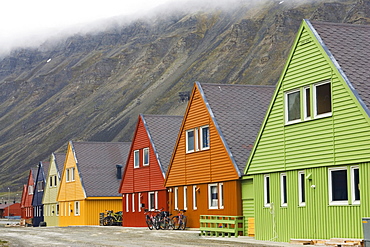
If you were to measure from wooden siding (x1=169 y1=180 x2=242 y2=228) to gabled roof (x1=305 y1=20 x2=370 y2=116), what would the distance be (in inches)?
439

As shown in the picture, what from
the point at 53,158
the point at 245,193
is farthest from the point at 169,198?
the point at 53,158

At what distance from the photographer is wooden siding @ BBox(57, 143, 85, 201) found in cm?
6338

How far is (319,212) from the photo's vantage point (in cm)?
2588

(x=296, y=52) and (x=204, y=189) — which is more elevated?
(x=296, y=52)

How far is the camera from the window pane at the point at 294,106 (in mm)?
27297

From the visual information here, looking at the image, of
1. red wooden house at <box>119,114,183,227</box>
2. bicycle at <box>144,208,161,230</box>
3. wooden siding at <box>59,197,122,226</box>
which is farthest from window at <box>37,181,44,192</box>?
bicycle at <box>144,208,161,230</box>

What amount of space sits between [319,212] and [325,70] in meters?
5.19

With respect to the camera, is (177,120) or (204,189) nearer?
(204,189)

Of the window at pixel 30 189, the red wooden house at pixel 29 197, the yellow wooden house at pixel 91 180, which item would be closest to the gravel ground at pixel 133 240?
the yellow wooden house at pixel 91 180

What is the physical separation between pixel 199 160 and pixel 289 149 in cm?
1264

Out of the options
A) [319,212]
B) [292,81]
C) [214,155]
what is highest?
[292,81]

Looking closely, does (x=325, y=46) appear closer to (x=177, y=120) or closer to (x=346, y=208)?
(x=346, y=208)

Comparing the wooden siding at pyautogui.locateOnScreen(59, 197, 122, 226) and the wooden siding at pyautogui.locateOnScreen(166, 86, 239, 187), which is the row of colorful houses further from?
the wooden siding at pyautogui.locateOnScreen(59, 197, 122, 226)

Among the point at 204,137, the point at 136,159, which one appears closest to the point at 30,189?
the point at 136,159
